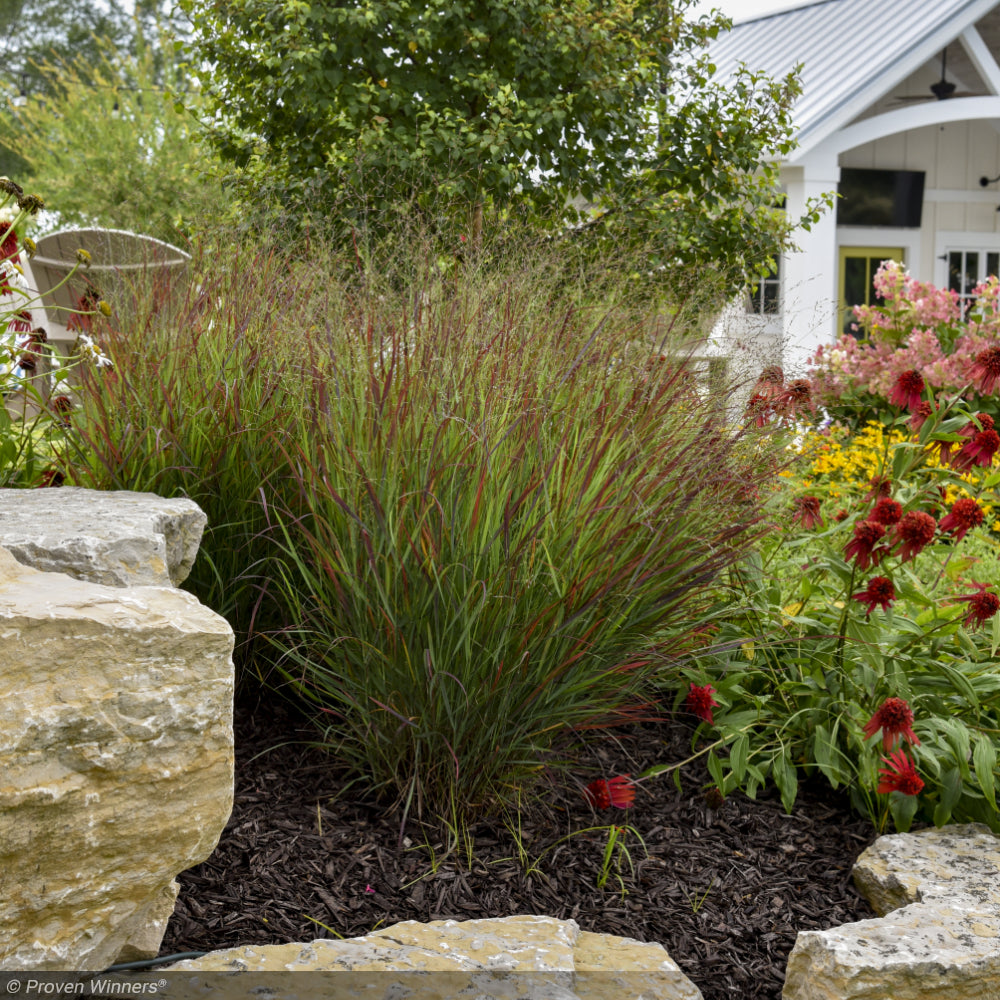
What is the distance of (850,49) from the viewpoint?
1145 centimetres

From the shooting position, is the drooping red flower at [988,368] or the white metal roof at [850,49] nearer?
the drooping red flower at [988,368]

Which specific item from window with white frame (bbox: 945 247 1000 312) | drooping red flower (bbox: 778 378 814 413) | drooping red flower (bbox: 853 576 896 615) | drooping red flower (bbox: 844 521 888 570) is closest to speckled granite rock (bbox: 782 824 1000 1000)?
drooping red flower (bbox: 853 576 896 615)

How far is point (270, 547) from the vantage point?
2.79 meters

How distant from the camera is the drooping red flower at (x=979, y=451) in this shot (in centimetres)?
257

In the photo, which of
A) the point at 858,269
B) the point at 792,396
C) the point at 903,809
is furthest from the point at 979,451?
the point at 858,269

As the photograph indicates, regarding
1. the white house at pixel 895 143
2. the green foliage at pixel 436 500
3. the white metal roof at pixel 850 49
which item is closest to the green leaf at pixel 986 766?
the green foliage at pixel 436 500

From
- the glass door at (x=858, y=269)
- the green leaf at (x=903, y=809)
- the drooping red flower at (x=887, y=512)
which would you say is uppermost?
the glass door at (x=858, y=269)

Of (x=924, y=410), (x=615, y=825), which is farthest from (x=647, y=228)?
(x=615, y=825)

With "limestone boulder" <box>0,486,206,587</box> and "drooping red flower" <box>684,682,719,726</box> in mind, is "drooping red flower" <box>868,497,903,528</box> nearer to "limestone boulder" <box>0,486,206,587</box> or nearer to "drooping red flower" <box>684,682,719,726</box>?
"drooping red flower" <box>684,682,719,726</box>

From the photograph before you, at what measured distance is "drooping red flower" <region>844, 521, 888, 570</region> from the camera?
240cm

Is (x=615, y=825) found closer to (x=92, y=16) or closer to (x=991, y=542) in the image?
(x=991, y=542)

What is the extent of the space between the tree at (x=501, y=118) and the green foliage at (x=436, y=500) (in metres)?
2.52

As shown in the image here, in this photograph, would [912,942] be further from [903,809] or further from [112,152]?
[112,152]

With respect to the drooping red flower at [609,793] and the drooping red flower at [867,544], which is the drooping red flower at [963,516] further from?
the drooping red flower at [609,793]
